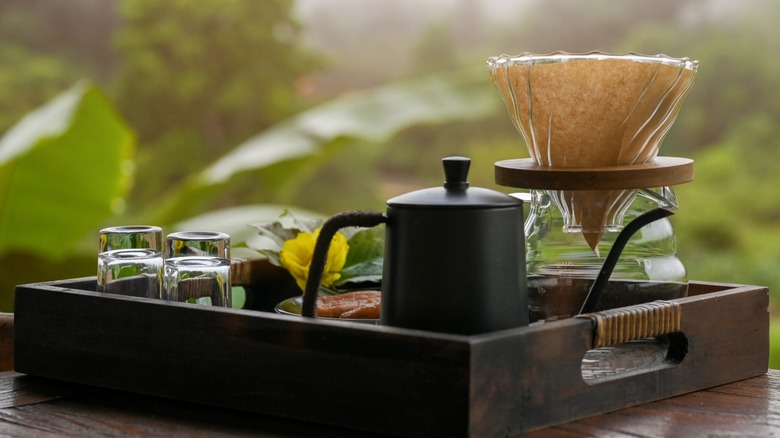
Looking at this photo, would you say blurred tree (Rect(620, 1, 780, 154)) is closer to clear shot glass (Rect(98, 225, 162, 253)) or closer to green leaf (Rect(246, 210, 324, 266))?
green leaf (Rect(246, 210, 324, 266))

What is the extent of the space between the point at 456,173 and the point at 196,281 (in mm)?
297

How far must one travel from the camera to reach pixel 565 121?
1.00 meters

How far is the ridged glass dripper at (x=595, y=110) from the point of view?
98cm

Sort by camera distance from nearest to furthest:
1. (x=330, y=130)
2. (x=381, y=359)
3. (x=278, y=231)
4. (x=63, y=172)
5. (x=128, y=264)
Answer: (x=381, y=359) → (x=128, y=264) → (x=278, y=231) → (x=63, y=172) → (x=330, y=130)

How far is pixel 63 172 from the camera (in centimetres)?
271

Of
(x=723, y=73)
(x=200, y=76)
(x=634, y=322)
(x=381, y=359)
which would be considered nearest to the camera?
(x=381, y=359)

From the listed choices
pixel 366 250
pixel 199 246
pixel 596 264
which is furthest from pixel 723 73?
pixel 199 246

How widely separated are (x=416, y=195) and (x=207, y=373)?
26cm

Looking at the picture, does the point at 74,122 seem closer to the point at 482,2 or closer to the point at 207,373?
the point at 207,373

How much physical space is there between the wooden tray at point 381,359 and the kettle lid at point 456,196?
4.3 inches

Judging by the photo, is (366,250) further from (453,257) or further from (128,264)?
(453,257)

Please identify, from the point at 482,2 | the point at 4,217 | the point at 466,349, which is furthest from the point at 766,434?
the point at 482,2

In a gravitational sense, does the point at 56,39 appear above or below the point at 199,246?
above

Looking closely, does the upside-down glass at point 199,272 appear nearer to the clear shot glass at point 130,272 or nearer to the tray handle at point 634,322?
the clear shot glass at point 130,272
